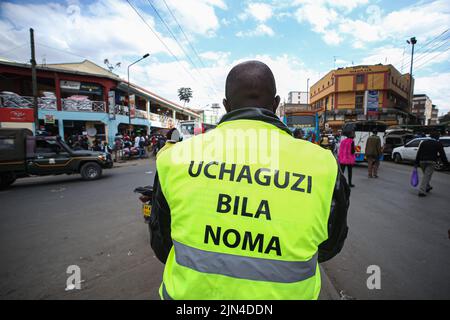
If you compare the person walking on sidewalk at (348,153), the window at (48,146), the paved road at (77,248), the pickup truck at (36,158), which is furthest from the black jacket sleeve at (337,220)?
the window at (48,146)

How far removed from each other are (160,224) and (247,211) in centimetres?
51

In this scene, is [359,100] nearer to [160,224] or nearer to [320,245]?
[320,245]

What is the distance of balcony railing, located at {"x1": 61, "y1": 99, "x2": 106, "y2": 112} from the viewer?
19.1 meters

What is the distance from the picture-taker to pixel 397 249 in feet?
11.2

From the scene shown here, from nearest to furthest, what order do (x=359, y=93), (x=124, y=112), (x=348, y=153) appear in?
(x=348, y=153)
(x=124, y=112)
(x=359, y=93)

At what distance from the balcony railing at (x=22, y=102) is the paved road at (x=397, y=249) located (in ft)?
72.8

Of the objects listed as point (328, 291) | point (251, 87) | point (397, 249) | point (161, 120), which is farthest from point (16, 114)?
point (397, 249)

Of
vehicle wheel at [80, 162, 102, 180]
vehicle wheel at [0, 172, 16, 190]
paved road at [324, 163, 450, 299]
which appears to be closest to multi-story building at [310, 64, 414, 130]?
paved road at [324, 163, 450, 299]

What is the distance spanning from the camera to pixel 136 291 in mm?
2457

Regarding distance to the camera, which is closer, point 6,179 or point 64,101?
point 6,179

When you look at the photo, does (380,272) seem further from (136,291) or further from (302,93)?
(302,93)

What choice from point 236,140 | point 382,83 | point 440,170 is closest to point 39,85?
point 236,140

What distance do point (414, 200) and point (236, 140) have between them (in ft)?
23.0

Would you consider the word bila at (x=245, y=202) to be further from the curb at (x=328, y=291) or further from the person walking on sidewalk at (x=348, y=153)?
the person walking on sidewalk at (x=348, y=153)
